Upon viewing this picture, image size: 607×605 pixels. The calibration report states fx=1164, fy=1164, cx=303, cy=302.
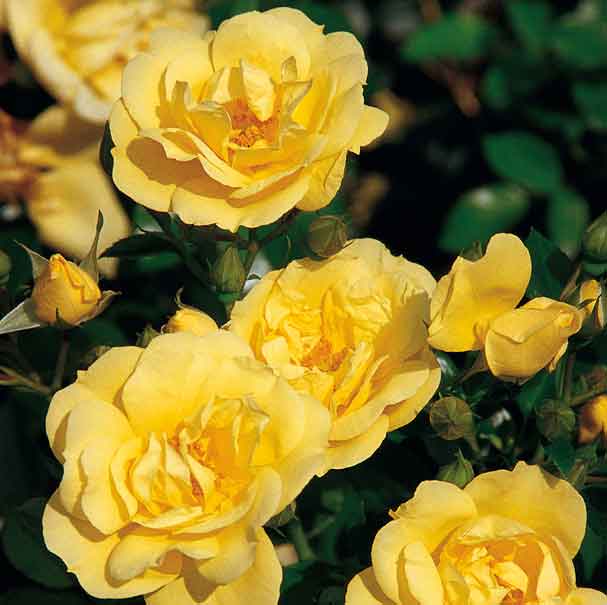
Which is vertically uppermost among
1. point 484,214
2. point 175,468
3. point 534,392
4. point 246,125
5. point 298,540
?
point 246,125

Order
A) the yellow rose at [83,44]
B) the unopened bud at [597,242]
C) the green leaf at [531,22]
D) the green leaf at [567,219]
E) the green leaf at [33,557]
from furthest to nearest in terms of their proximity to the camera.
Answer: the green leaf at [531,22] < the green leaf at [567,219] < the yellow rose at [83,44] < the green leaf at [33,557] < the unopened bud at [597,242]

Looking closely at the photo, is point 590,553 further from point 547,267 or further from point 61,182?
point 61,182

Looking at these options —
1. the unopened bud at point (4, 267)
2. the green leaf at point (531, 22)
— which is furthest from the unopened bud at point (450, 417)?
the green leaf at point (531, 22)

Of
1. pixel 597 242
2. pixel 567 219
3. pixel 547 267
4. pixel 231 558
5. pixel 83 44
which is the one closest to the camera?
pixel 231 558

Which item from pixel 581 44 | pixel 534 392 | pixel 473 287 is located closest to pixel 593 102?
pixel 581 44

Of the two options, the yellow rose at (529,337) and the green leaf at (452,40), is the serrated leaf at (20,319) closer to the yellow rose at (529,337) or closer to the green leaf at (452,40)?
the yellow rose at (529,337)

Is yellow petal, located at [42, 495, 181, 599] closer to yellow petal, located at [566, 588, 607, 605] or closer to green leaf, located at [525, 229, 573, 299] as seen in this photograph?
yellow petal, located at [566, 588, 607, 605]
